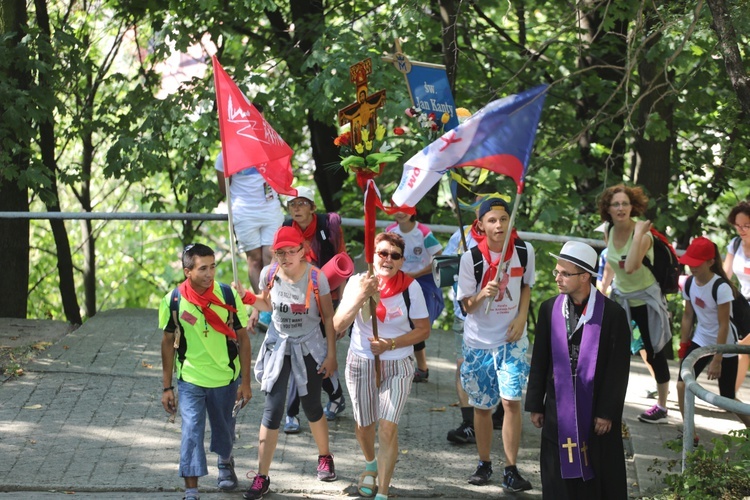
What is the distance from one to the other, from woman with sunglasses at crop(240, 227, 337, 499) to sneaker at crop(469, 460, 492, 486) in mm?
990

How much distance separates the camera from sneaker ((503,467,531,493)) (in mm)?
7205

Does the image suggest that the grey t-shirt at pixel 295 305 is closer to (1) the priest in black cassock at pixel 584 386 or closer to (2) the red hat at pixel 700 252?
(1) the priest in black cassock at pixel 584 386

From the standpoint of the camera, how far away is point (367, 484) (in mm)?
7148

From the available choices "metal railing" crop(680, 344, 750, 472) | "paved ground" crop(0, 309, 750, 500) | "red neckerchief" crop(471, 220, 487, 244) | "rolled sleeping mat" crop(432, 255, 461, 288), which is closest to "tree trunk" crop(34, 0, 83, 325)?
"paved ground" crop(0, 309, 750, 500)

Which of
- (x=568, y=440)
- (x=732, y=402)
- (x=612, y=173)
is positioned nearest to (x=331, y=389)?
(x=568, y=440)

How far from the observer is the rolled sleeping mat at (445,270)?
25.6 ft

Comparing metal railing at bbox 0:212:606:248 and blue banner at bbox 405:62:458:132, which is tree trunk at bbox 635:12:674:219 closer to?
metal railing at bbox 0:212:606:248

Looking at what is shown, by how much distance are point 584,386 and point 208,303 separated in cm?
241

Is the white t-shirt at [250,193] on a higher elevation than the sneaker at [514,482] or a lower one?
higher

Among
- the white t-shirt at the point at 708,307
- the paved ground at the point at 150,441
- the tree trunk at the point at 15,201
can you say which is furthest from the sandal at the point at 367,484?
the tree trunk at the point at 15,201

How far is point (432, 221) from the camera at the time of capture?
13.0 m

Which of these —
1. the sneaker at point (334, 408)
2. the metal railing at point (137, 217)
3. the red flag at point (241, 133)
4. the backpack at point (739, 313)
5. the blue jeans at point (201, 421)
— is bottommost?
the sneaker at point (334, 408)

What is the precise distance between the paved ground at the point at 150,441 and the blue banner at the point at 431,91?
2489mm

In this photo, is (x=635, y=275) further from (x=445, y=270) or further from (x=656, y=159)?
(x=656, y=159)
